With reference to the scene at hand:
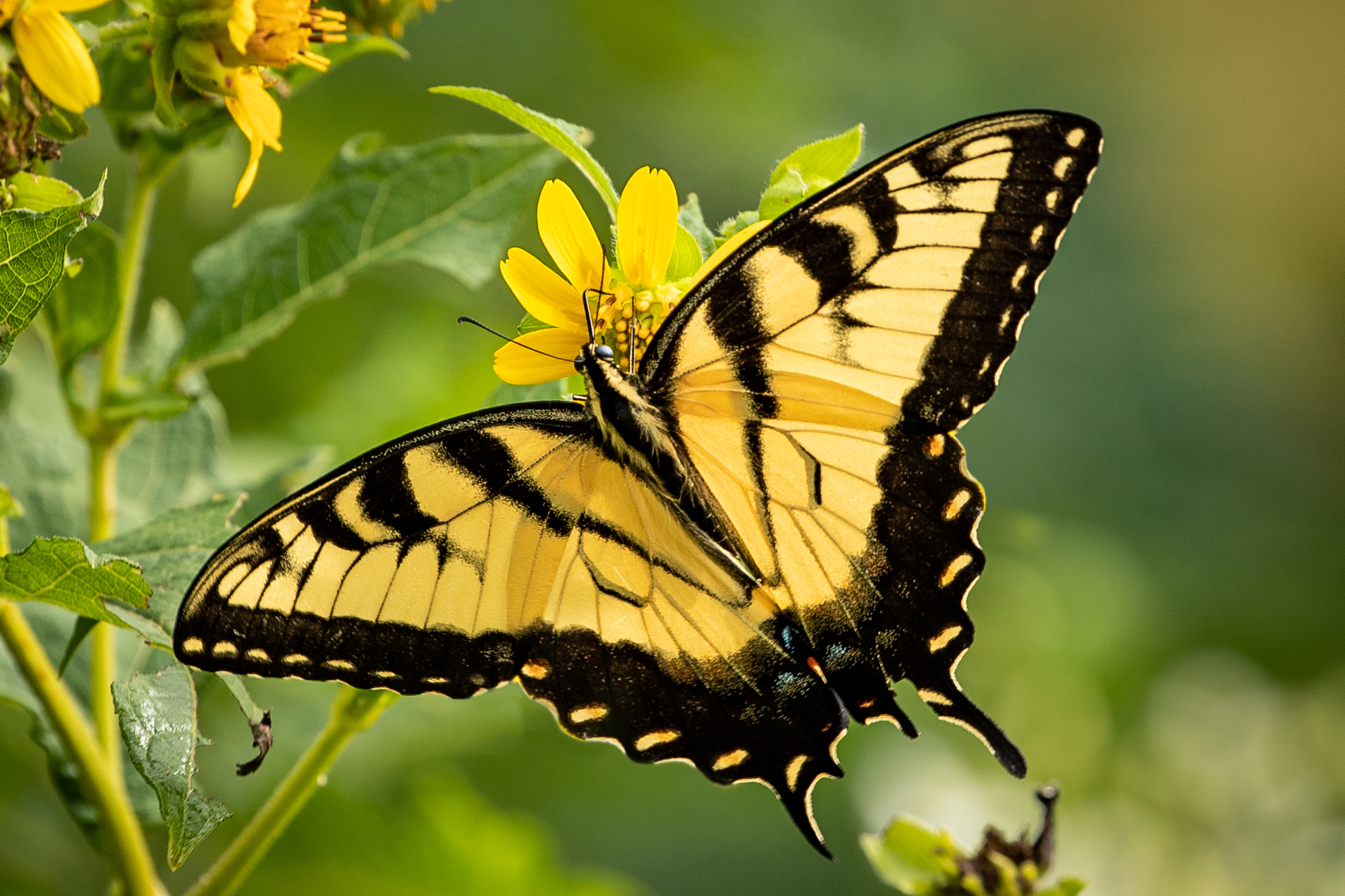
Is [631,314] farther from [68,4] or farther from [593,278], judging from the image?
[68,4]

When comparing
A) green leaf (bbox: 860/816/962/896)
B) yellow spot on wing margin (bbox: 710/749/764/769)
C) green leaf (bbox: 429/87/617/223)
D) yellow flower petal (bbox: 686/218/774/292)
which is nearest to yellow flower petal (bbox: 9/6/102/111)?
green leaf (bbox: 429/87/617/223)

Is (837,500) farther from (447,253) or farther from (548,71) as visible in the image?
(548,71)

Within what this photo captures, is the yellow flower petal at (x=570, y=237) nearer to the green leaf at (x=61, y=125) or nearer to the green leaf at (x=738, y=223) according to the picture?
the green leaf at (x=738, y=223)

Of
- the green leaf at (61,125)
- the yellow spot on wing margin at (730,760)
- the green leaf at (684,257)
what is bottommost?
the yellow spot on wing margin at (730,760)

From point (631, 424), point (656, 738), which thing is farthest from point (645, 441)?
point (656, 738)

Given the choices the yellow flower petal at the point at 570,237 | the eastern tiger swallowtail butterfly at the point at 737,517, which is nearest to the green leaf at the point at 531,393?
the eastern tiger swallowtail butterfly at the point at 737,517

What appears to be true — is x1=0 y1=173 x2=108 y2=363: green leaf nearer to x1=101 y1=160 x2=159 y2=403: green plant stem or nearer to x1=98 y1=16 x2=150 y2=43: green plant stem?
x1=98 y1=16 x2=150 y2=43: green plant stem

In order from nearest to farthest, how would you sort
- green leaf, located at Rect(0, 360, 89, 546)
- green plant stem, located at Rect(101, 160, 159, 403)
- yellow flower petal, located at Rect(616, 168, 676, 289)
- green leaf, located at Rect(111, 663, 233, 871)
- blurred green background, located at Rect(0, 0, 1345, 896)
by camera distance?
green leaf, located at Rect(111, 663, 233, 871), yellow flower petal, located at Rect(616, 168, 676, 289), green plant stem, located at Rect(101, 160, 159, 403), green leaf, located at Rect(0, 360, 89, 546), blurred green background, located at Rect(0, 0, 1345, 896)
